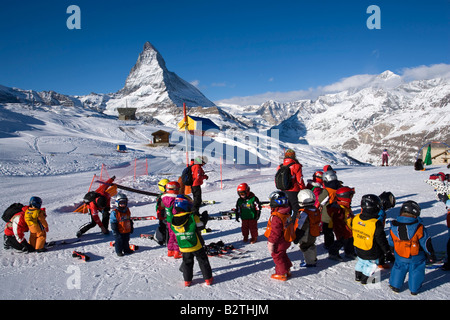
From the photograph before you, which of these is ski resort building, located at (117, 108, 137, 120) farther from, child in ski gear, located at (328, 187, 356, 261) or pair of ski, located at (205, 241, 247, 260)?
child in ski gear, located at (328, 187, 356, 261)

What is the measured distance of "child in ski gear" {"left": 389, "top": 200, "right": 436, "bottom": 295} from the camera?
11.9 feet

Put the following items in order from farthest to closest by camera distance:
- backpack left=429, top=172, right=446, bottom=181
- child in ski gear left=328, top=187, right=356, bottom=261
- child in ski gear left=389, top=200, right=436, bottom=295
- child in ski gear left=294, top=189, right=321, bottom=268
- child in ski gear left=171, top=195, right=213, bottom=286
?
backpack left=429, top=172, right=446, bottom=181 → child in ski gear left=328, top=187, right=356, bottom=261 → child in ski gear left=294, top=189, right=321, bottom=268 → child in ski gear left=171, top=195, right=213, bottom=286 → child in ski gear left=389, top=200, right=436, bottom=295

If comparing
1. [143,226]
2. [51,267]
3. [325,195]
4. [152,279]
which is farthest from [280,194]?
[143,226]

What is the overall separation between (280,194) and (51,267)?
4383 millimetres

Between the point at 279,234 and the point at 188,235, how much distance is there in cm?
137

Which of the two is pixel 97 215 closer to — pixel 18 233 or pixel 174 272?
pixel 18 233

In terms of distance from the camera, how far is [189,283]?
4238 mm

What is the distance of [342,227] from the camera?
5.20 m

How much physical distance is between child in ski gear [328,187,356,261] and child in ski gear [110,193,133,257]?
3959 mm

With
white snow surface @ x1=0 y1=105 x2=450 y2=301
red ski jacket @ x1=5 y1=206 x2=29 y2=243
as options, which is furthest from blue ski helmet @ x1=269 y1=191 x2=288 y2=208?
red ski jacket @ x1=5 y1=206 x2=29 y2=243

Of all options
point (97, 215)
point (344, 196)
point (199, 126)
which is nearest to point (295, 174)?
point (344, 196)
